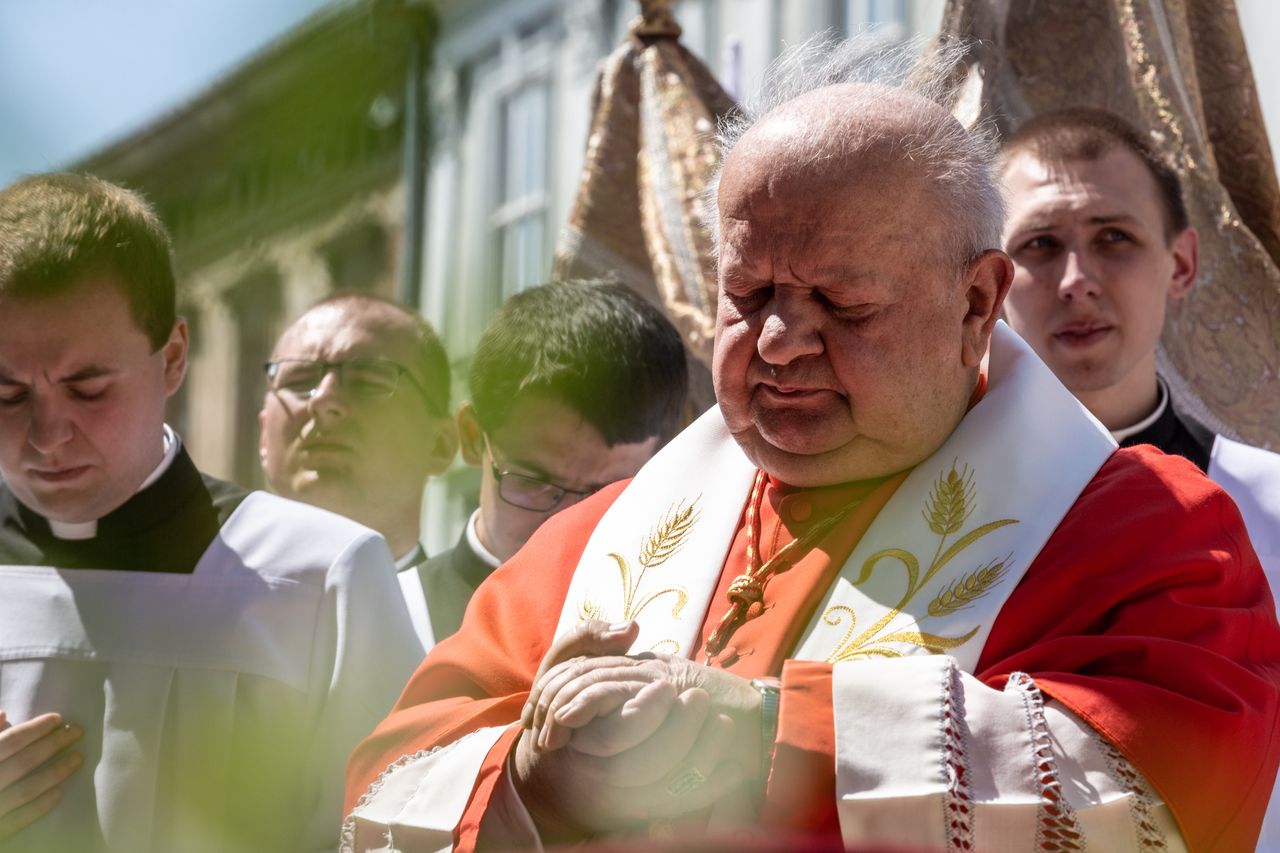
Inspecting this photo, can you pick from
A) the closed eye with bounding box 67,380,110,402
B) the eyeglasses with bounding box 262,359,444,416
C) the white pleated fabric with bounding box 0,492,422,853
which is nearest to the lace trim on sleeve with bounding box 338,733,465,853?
the white pleated fabric with bounding box 0,492,422,853

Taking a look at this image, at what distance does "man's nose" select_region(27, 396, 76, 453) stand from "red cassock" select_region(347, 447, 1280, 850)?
744mm

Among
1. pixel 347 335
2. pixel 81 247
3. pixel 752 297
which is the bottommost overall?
pixel 347 335

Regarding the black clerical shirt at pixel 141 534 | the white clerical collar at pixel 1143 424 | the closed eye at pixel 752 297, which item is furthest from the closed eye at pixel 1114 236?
the black clerical shirt at pixel 141 534

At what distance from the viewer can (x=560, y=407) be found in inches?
137

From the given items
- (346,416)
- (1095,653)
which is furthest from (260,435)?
(346,416)

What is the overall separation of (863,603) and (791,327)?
41 cm

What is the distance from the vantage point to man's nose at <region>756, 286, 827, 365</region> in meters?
2.15

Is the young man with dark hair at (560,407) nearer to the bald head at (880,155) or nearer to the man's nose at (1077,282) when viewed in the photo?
the man's nose at (1077,282)

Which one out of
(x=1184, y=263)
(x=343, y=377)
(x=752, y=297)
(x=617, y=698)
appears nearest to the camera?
(x=617, y=698)

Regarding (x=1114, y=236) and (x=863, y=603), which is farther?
(x=1114, y=236)

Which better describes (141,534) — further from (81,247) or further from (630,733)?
(630,733)

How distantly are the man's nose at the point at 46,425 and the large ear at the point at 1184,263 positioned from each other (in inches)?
95.6

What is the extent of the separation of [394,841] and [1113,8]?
9.89ft

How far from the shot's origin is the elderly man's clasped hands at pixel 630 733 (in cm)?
179
